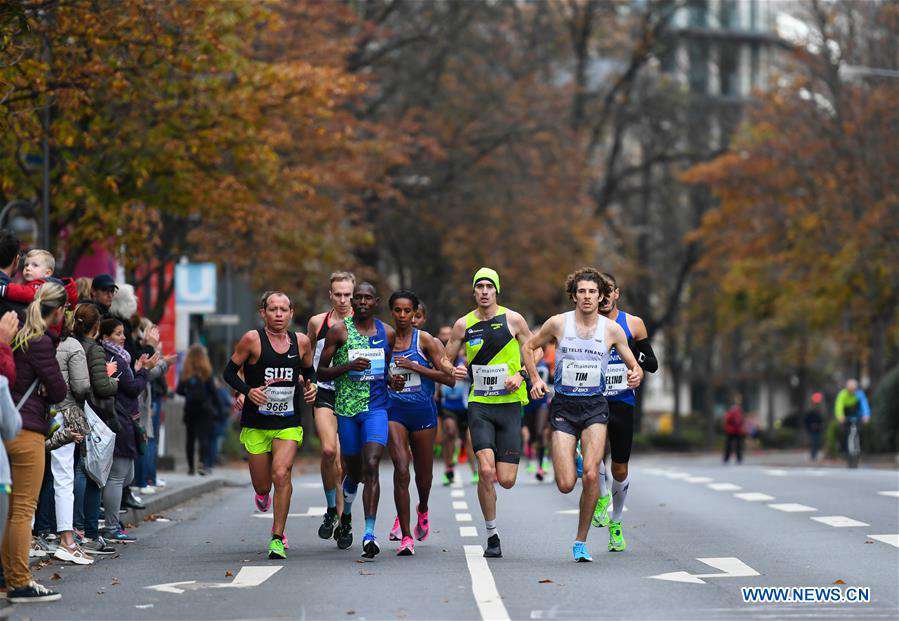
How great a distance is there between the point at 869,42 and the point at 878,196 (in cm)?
338

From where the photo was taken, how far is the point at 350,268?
34.2m

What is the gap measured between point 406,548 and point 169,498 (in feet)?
21.2

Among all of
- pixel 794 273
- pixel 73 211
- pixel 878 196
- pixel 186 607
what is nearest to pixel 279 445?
pixel 186 607

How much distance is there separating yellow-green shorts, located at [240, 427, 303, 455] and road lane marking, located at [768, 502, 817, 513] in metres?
6.49

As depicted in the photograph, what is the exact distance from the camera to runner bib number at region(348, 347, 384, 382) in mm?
11875

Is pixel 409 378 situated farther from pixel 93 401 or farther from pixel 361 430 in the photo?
pixel 93 401

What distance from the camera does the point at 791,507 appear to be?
17.0 metres

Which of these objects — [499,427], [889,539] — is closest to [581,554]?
[499,427]

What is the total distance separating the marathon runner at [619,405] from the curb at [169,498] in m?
4.85

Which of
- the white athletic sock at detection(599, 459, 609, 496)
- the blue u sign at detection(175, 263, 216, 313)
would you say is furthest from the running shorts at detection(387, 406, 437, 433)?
the blue u sign at detection(175, 263, 216, 313)

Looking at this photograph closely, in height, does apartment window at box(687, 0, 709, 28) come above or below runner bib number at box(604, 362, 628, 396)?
above

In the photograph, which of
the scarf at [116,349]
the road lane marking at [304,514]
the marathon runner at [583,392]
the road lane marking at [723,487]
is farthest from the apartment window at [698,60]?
the marathon runner at [583,392]

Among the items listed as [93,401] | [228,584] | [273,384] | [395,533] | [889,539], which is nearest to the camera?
[228,584]

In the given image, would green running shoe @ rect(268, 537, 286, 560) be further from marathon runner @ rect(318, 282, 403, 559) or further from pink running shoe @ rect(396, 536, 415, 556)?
pink running shoe @ rect(396, 536, 415, 556)
